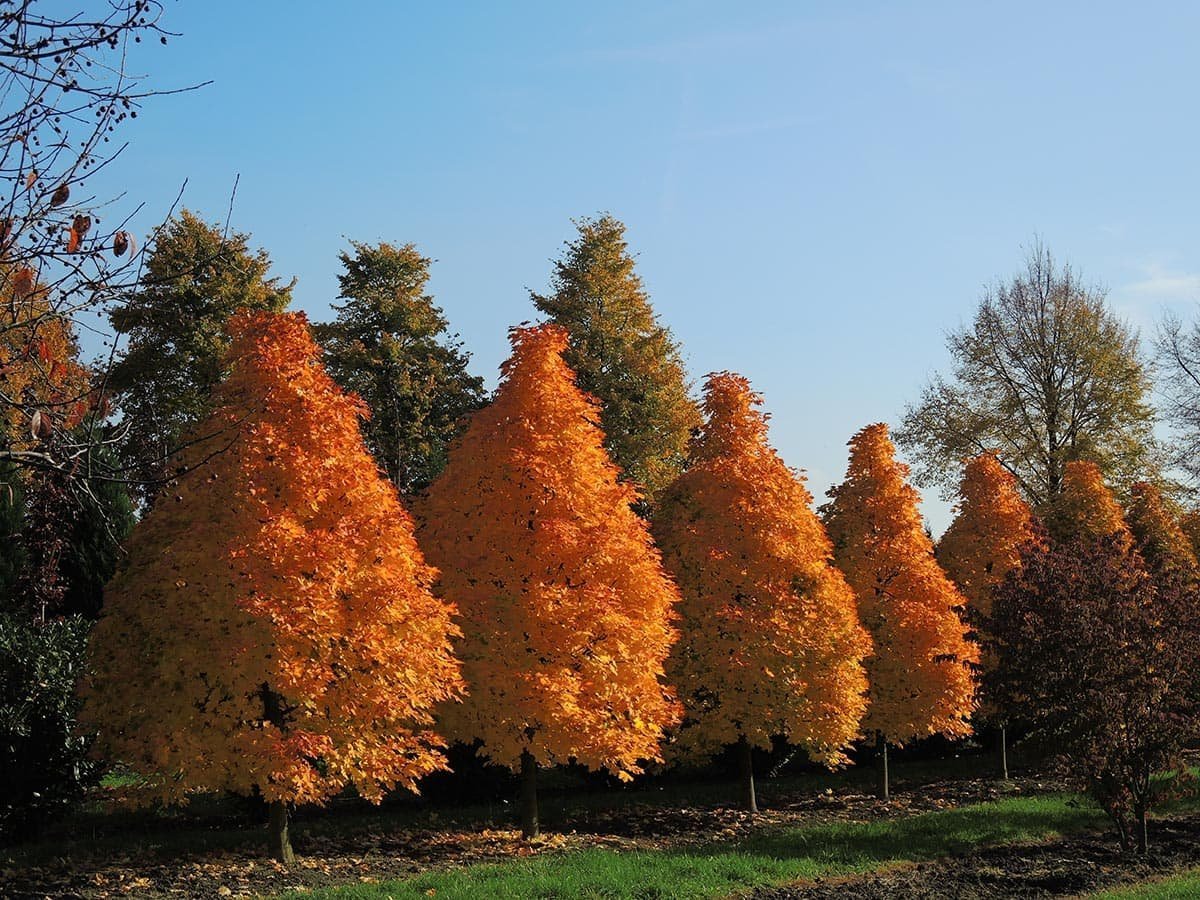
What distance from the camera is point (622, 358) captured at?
1657 inches

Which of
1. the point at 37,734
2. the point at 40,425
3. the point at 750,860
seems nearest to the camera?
the point at 40,425

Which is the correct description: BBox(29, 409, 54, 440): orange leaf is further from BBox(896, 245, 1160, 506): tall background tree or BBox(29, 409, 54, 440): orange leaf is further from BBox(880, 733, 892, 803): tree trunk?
BBox(896, 245, 1160, 506): tall background tree

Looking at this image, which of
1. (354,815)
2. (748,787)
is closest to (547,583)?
(354,815)

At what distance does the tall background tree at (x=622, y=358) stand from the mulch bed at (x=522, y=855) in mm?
19042

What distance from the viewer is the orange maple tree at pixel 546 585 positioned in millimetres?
18469

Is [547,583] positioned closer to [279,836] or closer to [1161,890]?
[279,836]

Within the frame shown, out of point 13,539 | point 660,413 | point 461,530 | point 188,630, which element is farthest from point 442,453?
point 188,630

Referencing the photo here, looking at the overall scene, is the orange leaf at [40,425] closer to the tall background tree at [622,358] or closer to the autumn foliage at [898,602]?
the autumn foliage at [898,602]

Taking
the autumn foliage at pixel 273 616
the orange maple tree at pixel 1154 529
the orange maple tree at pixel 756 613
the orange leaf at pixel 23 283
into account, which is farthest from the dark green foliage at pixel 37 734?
the orange maple tree at pixel 1154 529

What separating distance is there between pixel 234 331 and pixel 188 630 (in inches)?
192

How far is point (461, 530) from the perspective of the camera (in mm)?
19766

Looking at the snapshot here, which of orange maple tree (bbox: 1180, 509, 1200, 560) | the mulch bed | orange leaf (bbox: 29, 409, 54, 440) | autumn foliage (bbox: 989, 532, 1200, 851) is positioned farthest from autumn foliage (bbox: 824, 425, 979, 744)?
orange leaf (bbox: 29, 409, 54, 440)

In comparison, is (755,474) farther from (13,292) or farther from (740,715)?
(13,292)

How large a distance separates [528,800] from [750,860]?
4913mm
